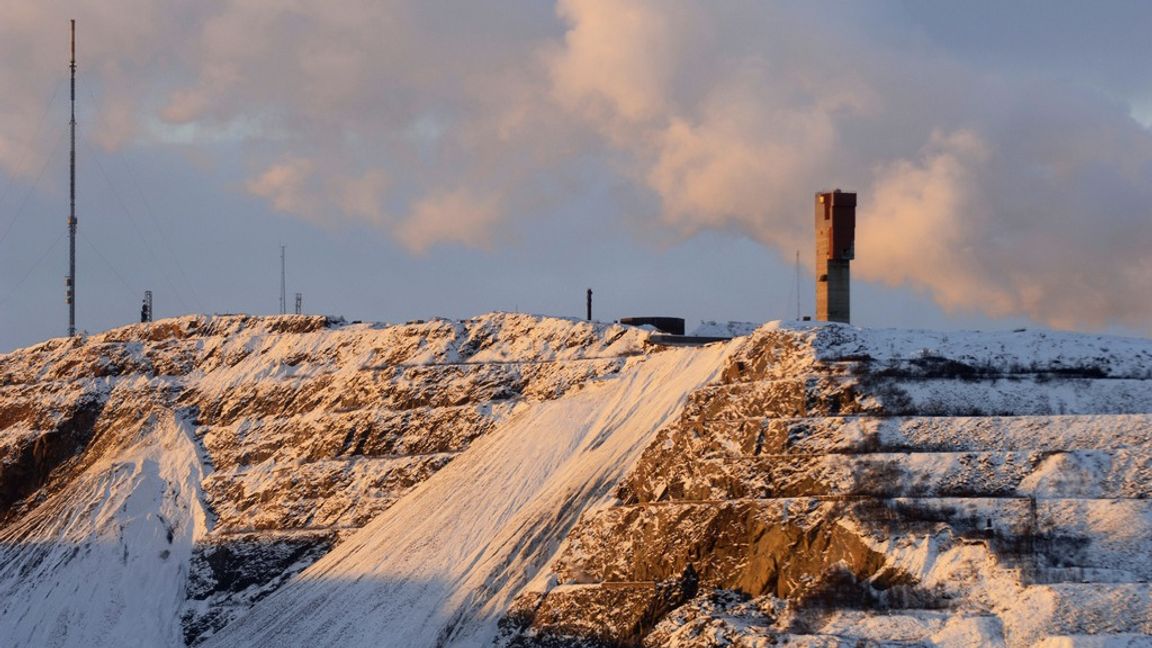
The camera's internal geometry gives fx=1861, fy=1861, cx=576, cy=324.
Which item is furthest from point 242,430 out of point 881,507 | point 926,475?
point 926,475

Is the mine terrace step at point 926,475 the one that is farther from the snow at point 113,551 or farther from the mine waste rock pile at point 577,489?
the snow at point 113,551

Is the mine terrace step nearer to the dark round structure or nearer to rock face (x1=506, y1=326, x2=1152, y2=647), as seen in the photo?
rock face (x1=506, y1=326, x2=1152, y2=647)

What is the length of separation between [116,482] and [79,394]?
916 cm

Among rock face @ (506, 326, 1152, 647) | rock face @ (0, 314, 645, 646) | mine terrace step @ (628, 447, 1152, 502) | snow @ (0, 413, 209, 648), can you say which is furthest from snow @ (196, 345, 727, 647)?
snow @ (0, 413, 209, 648)

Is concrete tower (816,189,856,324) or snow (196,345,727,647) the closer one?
snow (196,345,727,647)

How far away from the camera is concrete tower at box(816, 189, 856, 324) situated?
89.8 meters

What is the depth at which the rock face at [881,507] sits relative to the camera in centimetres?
6388

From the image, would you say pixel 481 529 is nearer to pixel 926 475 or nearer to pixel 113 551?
pixel 926 475

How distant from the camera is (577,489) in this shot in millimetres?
78812

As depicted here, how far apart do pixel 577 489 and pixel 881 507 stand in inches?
610

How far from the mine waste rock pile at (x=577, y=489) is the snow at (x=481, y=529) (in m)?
0.16

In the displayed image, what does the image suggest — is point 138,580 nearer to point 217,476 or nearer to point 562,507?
point 217,476

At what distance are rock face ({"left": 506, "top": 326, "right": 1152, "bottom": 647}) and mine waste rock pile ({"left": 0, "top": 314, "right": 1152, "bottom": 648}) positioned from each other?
107 millimetres

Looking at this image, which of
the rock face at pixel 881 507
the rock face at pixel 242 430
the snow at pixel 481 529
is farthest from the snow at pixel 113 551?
the rock face at pixel 881 507
